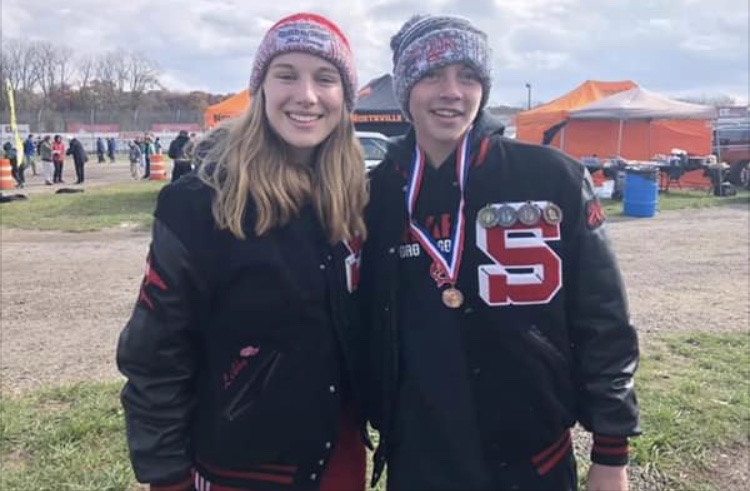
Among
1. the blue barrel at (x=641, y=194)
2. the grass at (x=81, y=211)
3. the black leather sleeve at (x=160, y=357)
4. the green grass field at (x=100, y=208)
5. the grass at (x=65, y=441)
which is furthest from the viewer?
the blue barrel at (x=641, y=194)

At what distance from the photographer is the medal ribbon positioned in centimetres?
213

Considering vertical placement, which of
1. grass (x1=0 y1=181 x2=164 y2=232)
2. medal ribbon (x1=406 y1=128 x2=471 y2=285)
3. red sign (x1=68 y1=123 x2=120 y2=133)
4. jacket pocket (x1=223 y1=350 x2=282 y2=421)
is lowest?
grass (x1=0 y1=181 x2=164 y2=232)

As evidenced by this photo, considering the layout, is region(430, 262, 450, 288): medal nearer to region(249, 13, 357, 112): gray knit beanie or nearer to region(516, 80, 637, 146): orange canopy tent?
region(249, 13, 357, 112): gray knit beanie

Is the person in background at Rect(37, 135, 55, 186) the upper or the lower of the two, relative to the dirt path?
upper

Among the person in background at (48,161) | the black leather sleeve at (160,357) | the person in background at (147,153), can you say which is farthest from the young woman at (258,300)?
the person in background at (147,153)

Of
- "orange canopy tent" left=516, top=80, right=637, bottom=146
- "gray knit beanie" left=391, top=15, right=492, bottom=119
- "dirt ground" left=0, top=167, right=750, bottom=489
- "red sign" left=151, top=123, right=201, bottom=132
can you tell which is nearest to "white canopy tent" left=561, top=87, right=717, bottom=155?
"orange canopy tent" left=516, top=80, right=637, bottom=146

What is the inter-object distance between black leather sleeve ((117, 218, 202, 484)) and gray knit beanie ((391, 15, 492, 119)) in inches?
34.0

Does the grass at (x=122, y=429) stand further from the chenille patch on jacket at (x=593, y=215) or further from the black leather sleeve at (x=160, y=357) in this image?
the chenille patch on jacket at (x=593, y=215)

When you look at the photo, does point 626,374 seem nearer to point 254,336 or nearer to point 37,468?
point 254,336

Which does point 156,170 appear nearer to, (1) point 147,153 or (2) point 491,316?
(1) point 147,153

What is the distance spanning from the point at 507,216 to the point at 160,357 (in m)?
1.04

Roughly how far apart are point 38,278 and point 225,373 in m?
7.94

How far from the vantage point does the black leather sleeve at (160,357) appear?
6.68 ft

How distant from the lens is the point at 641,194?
15.1 metres
